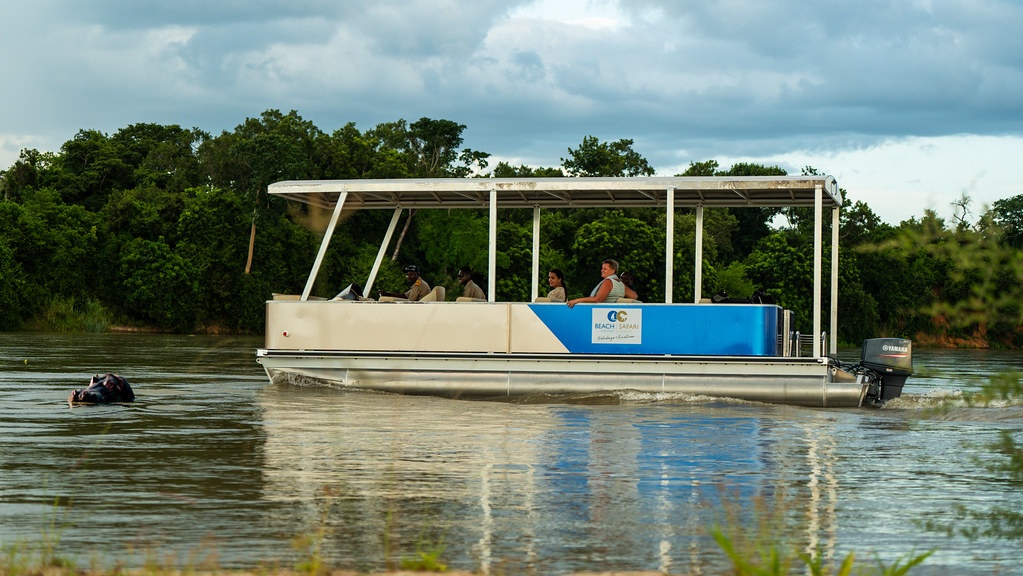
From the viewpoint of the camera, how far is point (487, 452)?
11.3m

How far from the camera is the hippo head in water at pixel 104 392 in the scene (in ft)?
51.1

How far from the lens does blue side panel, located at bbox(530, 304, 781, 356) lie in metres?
16.5

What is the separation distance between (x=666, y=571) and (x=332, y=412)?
29.0 feet

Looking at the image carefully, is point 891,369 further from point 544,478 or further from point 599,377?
point 544,478

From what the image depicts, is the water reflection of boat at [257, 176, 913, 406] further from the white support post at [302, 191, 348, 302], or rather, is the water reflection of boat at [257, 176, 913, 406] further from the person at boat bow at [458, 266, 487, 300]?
the person at boat bow at [458, 266, 487, 300]

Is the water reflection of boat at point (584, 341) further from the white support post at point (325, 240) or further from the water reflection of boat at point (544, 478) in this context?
the water reflection of boat at point (544, 478)

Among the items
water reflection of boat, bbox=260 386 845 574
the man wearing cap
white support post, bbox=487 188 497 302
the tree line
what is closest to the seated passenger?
white support post, bbox=487 188 497 302

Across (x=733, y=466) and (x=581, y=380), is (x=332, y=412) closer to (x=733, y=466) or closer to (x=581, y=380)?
(x=581, y=380)

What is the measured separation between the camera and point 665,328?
16.7 m

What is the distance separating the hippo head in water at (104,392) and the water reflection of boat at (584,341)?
2327 mm

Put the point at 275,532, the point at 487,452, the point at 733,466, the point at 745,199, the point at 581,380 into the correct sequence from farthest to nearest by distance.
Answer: the point at 745,199
the point at 581,380
the point at 487,452
the point at 733,466
the point at 275,532

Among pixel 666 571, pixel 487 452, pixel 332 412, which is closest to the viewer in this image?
pixel 666 571

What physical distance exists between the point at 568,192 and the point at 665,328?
8.14 ft

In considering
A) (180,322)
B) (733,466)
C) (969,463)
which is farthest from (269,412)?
(180,322)
